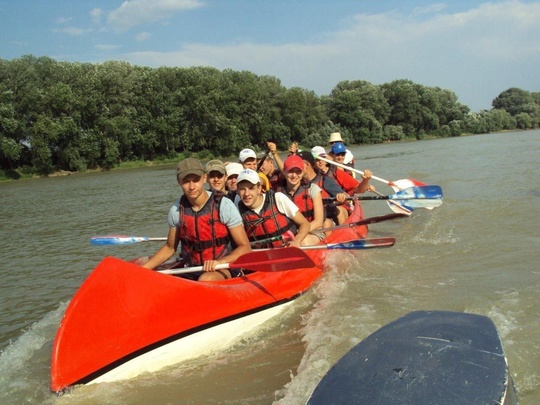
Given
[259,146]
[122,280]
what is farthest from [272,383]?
[259,146]

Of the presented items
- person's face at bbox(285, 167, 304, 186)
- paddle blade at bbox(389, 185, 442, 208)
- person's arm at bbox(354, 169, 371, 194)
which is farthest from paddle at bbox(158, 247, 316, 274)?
paddle blade at bbox(389, 185, 442, 208)

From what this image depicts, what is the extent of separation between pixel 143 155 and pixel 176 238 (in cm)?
2905

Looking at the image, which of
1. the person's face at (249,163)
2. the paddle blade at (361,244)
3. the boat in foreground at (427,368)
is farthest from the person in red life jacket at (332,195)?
the boat in foreground at (427,368)

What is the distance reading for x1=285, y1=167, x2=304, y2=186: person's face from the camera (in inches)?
197

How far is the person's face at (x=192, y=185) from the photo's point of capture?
3.69m

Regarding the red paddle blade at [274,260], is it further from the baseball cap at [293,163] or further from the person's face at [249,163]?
the person's face at [249,163]

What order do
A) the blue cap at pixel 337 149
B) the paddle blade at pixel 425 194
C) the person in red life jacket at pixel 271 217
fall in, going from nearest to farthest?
the person in red life jacket at pixel 271 217
the paddle blade at pixel 425 194
the blue cap at pixel 337 149

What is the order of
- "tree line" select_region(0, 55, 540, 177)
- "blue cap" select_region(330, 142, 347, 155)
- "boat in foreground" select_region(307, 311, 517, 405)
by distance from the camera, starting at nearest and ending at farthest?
"boat in foreground" select_region(307, 311, 517, 405) → "blue cap" select_region(330, 142, 347, 155) → "tree line" select_region(0, 55, 540, 177)

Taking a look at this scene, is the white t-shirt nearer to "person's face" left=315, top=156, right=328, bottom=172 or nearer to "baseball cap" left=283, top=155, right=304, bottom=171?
"baseball cap" left=283, top=155, right=304, bottom=171

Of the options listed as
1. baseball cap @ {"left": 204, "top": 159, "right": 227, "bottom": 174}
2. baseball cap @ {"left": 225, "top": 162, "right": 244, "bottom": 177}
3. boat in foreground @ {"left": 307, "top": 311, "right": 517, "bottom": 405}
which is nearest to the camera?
boat in foreground @ {"left": 307, "top": 311, "right": 517, "bottom": 405}

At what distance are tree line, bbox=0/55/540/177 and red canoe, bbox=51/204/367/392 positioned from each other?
83.1 feet

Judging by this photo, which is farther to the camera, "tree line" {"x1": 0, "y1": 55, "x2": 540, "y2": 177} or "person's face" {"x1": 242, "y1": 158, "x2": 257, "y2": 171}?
"tree line" {"x1": 0, "y1": 55, "x2": 540, "y2": 177}

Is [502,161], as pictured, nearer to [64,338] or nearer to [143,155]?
[64,338]

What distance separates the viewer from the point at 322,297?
4613 mm
